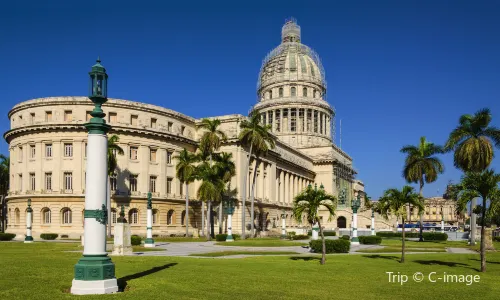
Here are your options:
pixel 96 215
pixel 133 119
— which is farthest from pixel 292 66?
pixel 96 215

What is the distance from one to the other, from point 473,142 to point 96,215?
42906 millimetres

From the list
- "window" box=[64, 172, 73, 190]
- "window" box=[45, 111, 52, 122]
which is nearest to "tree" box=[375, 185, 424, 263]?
"window" box=[64, 172, 73, 190]

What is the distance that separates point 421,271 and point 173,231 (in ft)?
165

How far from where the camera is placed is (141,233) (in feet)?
211

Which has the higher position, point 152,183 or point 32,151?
point 32,151

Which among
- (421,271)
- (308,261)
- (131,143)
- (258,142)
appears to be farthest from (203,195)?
(421,271)

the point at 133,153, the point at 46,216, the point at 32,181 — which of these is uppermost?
the point at 133,153

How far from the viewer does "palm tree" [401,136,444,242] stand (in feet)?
204

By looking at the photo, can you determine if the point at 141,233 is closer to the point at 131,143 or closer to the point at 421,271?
the point at 131,143

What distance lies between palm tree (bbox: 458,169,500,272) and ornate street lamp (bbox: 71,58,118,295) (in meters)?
17.0

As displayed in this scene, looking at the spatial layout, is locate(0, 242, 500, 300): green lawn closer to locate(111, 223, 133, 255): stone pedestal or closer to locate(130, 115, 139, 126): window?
locate(111, 223, 133, 255): stone pedestal

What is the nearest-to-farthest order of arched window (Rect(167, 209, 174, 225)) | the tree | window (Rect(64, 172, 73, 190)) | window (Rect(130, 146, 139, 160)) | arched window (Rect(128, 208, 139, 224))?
the tree → window (Rect(64, 172, 73, 190)) → arched window (Rect(128, 208, 139, 224)) → window (Rect(130, 146, 139, 160)) → arched window (Rect(167, 209, 174, 225))

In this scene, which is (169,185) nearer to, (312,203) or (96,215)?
(312,203)

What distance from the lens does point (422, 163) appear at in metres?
62.0
